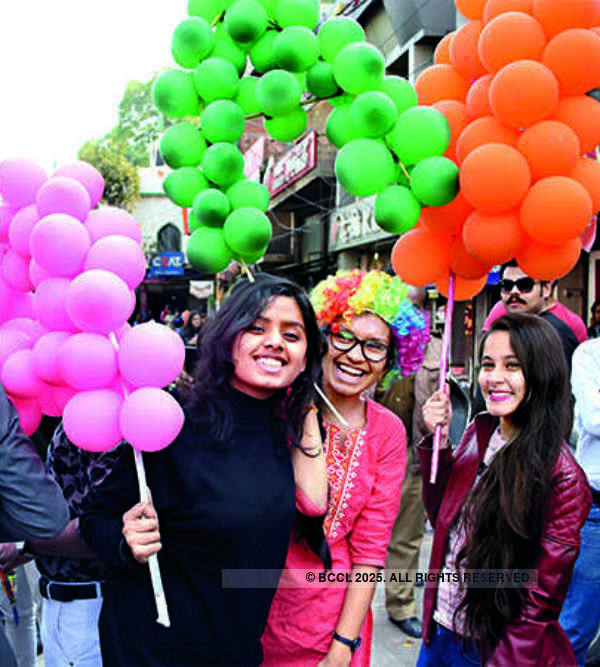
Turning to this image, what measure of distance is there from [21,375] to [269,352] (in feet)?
2.39

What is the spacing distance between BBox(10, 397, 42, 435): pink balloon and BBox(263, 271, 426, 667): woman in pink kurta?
0.93 metres

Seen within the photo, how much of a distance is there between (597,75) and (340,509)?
1.68 metres

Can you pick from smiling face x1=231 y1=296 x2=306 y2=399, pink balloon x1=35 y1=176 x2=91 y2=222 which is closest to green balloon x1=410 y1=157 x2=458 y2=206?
smiling face x1=231 y1=296 x2=306 y2=399

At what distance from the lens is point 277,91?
2148 millimetres

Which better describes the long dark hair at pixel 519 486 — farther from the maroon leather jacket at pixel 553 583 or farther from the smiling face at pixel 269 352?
the smiling face at pixel 269 352

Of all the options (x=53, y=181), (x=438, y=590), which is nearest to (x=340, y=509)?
(x=438, y=590)

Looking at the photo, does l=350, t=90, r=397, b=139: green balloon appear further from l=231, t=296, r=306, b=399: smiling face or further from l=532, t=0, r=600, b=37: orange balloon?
l=231, t=296, r=306, b=399: smiling face

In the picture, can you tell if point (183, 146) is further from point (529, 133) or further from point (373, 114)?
point (529, 133)

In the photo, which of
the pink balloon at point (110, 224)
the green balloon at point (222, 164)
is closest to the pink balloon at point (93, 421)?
the pink balloon at point (110, 224)

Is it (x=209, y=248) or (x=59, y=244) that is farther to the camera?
(x=209, y=248)

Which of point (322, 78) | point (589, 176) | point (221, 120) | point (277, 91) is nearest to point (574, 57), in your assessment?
point (589, 176)

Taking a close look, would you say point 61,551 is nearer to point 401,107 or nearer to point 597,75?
point 401,107

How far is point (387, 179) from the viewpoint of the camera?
2.19 m

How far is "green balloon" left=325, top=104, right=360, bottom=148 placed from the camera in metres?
2.22
